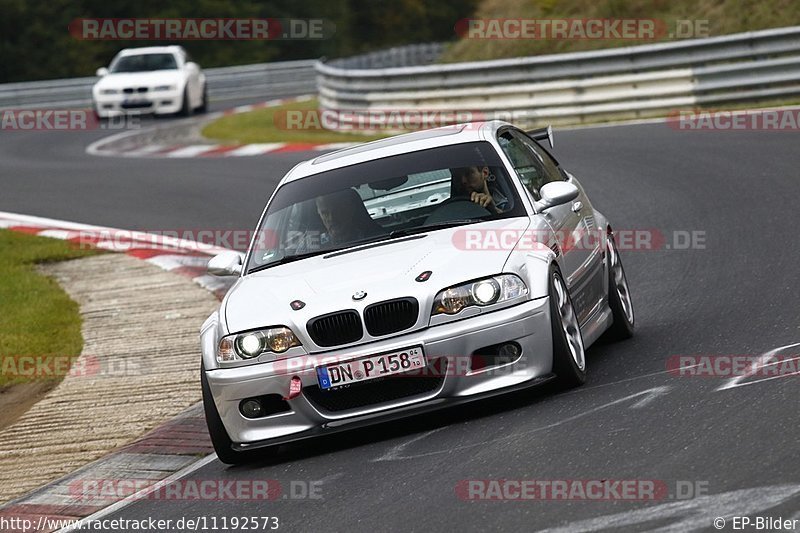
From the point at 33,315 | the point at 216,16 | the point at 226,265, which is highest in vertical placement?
the point at 226,265

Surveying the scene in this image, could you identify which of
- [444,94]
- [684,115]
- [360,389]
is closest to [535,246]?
[360,389]

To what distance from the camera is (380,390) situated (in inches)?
271

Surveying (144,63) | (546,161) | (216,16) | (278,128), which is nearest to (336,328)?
(546,161)

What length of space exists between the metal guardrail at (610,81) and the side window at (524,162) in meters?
11.6

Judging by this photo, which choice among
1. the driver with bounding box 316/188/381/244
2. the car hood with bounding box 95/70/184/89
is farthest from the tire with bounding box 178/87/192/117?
the driver with bounding box 316/188/381/244

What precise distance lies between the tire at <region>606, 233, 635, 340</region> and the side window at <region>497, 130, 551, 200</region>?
662 millimetres

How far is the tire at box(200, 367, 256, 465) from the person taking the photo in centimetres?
718

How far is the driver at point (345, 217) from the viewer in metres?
7.87

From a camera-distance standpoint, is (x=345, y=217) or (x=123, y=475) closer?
(x=123, y=475)

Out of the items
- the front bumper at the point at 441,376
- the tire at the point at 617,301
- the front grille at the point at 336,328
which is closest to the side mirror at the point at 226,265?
the front bumper at the point at 441,376

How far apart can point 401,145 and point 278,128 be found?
18.4 meters

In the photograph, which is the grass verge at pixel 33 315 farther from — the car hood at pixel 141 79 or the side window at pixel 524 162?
the car hood at pixel 141 79

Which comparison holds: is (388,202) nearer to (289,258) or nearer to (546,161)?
(289,258)

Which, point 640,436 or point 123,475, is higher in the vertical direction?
point 640,436
